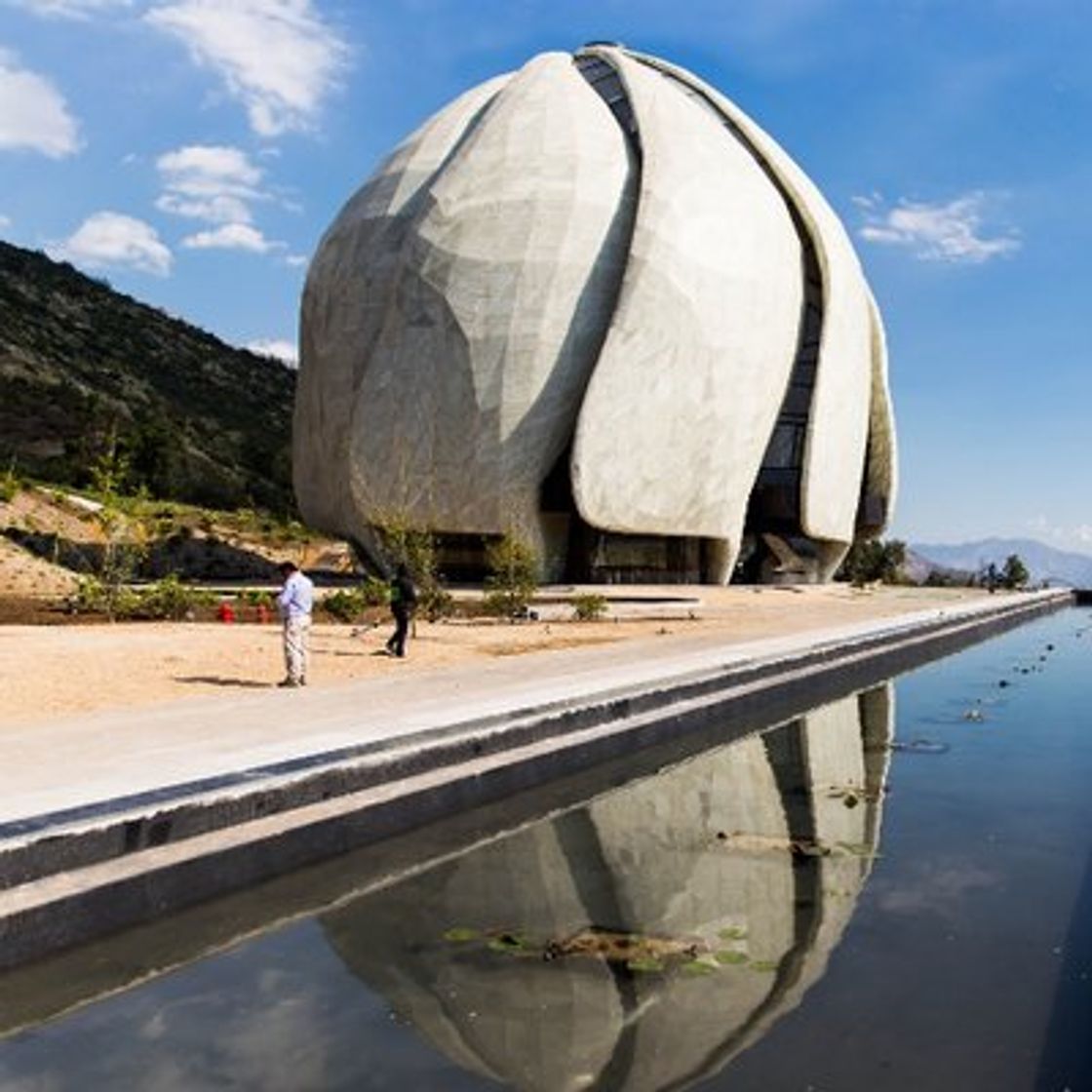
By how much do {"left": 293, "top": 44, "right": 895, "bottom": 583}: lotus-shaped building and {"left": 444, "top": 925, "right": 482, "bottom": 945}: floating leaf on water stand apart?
83.5 feet

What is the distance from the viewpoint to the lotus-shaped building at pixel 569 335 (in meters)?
33.6

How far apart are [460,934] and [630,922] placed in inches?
28.8

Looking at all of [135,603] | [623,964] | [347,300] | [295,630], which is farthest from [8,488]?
[623,964]

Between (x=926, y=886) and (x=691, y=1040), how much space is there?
228 cm

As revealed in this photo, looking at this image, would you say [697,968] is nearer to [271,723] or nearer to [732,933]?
[732,933]

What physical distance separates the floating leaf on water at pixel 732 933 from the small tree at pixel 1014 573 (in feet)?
196

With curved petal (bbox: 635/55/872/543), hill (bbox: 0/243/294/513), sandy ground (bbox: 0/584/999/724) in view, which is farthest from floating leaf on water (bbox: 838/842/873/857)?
hill (bbox: 0/243/294/513)

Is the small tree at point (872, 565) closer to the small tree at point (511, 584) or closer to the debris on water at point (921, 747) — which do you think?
the small tree at point (511, 584)

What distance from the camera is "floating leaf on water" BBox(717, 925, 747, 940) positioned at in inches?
201

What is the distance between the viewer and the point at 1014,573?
6275 centimetres

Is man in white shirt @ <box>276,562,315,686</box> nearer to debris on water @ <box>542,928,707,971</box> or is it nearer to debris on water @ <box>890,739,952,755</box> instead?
debris on water @ <box>890,739,952,755</box>

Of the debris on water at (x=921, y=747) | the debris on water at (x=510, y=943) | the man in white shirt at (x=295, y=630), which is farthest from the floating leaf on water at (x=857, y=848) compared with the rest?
the man in white shirt at (x=295, y=630)

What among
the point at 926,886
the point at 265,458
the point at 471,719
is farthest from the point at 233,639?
the point at 265,458

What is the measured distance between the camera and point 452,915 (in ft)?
17.8
